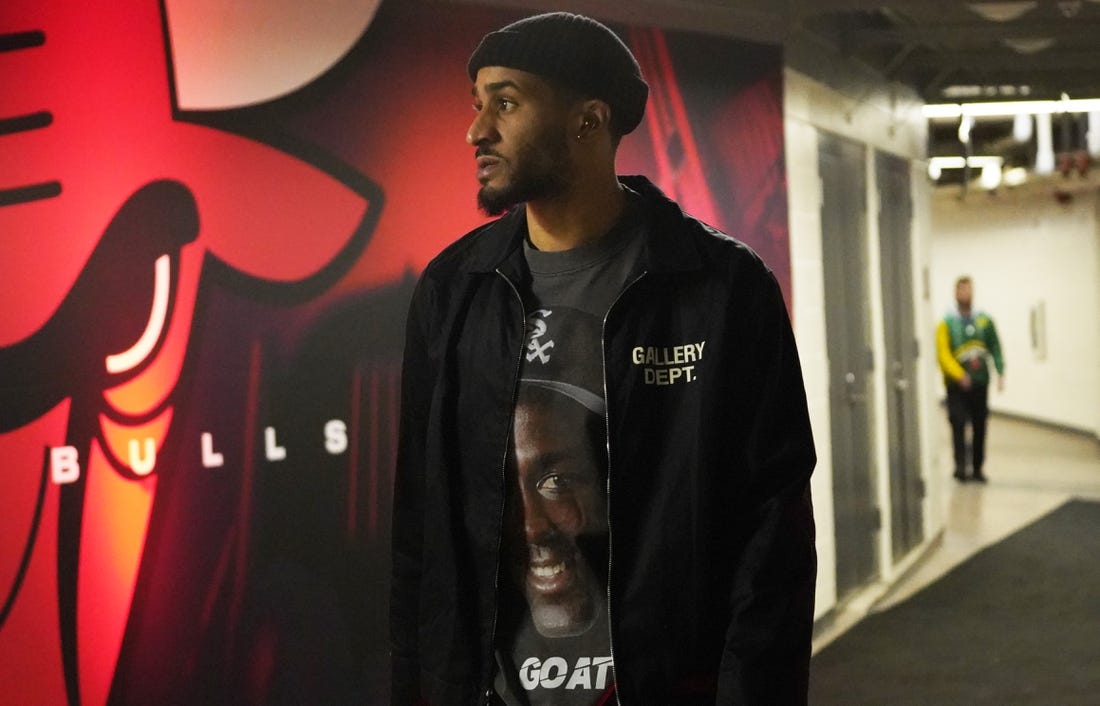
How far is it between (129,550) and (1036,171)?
39.5 feet

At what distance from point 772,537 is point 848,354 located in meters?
4.87

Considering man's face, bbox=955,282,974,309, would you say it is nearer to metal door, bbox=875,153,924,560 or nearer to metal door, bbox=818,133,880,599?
metal door, bbox=875,153,924,560

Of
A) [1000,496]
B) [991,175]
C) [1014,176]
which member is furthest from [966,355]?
[1014,176]

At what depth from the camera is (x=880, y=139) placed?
23.2ft

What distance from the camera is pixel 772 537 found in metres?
1.56

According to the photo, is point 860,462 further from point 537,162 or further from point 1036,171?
point 1036,171

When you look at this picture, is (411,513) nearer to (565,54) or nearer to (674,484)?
(674,484)

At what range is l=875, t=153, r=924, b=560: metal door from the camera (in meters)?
7.04

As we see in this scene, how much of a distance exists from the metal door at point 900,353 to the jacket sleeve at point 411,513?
552 cm

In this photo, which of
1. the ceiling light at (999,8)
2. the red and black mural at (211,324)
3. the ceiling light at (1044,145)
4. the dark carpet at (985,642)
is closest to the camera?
the red and black mural at (211,324)

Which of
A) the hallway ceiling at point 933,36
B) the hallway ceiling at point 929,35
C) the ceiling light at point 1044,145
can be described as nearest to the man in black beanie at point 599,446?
the hallway ceiling at point 929,35

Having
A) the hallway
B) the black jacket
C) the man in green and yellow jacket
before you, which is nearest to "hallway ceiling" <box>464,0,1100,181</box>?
the man in green and yellow jacket

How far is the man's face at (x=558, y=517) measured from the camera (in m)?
1.59

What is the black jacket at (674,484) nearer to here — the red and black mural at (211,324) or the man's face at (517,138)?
the man's face at (517,138)
